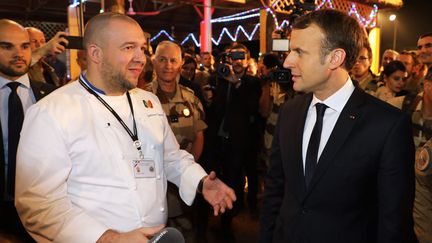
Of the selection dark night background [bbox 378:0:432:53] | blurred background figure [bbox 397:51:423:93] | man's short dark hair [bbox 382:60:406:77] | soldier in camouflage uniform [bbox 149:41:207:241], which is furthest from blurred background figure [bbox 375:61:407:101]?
dark night background [bbox 378:0:432:53]

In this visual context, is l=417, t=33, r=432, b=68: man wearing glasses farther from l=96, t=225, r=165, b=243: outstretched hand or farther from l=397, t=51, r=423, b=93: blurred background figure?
l=96, t=225, r=165, b=243: outstretched hand

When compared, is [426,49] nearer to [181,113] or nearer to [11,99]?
[181,113]

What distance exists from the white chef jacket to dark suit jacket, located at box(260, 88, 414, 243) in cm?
60

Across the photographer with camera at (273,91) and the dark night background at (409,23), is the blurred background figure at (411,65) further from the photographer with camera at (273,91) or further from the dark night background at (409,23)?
the dark night background at (409,23)

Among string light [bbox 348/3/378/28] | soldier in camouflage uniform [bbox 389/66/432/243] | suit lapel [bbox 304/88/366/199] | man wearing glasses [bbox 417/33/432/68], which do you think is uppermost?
string light [bbox 348/3/378/28]

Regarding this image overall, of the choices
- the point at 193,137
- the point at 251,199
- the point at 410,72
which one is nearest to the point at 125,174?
the point at 193,137

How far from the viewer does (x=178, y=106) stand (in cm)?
325

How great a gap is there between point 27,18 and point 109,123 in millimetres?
14344

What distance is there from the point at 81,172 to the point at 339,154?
110 cm

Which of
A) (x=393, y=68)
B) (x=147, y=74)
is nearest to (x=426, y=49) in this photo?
(x=393, y=68)

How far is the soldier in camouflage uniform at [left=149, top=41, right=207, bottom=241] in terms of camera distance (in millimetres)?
3189

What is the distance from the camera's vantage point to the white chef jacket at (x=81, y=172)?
1.47 meters

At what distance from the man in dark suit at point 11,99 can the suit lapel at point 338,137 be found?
170 centimetres

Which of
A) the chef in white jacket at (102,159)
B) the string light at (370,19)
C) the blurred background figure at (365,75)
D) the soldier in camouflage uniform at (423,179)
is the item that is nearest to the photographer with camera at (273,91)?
the blurred background figure at (365,75)
